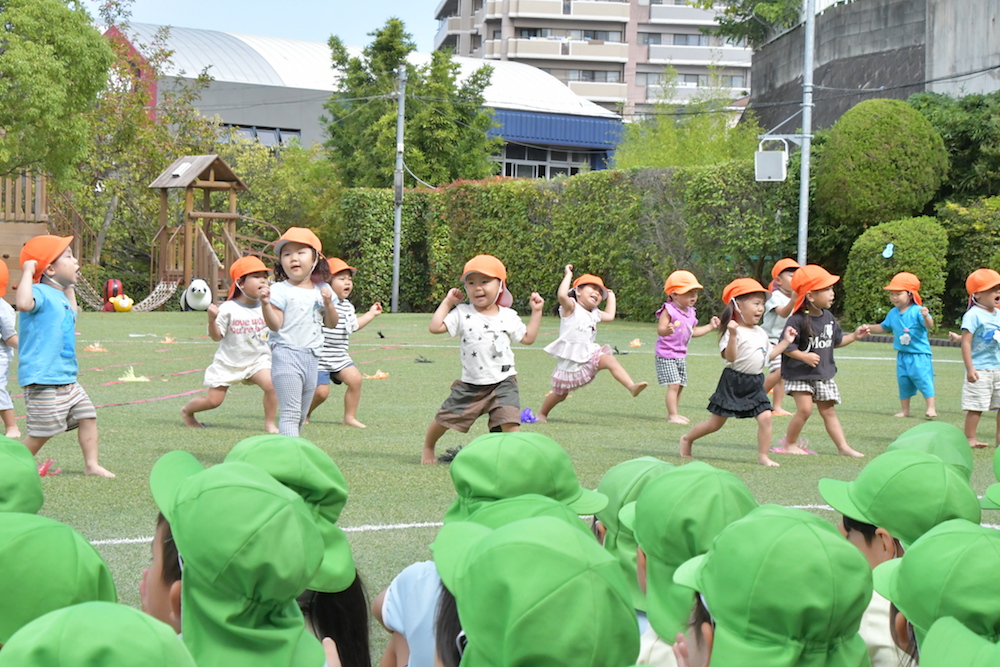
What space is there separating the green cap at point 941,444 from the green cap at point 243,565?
2379 millimetres

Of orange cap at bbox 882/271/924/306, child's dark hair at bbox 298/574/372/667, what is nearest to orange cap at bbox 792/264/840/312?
orange cap at bbox 882/271/924/306

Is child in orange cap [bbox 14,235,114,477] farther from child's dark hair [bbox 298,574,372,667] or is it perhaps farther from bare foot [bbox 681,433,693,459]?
child's dark hair [bbox 298,574,372,667]

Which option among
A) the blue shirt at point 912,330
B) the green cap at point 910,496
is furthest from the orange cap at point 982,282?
the green cap at point 910,496

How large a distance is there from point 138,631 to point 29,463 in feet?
5.58

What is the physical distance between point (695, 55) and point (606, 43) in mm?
7771

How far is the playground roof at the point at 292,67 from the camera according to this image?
2233 inches

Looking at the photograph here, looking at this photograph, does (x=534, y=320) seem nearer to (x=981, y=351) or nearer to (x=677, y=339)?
(x=677, y=339)

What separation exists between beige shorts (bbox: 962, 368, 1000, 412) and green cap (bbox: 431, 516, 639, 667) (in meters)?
8.25

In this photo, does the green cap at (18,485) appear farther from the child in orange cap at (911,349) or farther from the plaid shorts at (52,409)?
the child in orange cap at (911,349)

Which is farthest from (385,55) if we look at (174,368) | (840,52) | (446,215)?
(174,368)

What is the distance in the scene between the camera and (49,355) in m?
7.11

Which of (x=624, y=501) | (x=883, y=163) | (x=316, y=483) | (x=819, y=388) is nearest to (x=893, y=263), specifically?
(x=883, y=163)

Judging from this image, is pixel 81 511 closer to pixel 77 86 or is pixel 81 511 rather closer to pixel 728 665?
pixel 728 665

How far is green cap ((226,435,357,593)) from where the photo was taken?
291 cm
